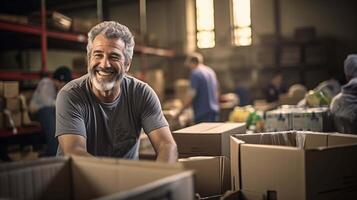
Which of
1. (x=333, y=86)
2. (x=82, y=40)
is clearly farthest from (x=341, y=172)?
(x=82, y=40)

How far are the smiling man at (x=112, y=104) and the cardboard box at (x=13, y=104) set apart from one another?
2548mm

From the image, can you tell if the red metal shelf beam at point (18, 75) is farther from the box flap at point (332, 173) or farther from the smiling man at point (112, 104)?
the box flap at point (332, 173)

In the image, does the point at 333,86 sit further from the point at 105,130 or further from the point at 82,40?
the point at 105,130

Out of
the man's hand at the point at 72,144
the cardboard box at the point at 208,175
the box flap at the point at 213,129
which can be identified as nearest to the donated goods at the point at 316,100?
the box flap at the point at 213,129

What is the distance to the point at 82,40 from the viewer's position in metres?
5.57

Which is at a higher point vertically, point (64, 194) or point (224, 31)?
point (224, 31)

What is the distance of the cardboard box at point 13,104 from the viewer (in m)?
4.04

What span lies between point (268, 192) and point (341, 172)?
0.26 metres

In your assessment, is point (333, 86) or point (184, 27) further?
point (184, 27)

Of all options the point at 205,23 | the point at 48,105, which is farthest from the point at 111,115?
the point at 205,23

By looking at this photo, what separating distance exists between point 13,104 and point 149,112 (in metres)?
2.78

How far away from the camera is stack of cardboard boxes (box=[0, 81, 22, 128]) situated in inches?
158

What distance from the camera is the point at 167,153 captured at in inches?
67.3

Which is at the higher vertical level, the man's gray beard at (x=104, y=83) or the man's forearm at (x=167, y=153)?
the man's gray beard at (x=104, y=83)
